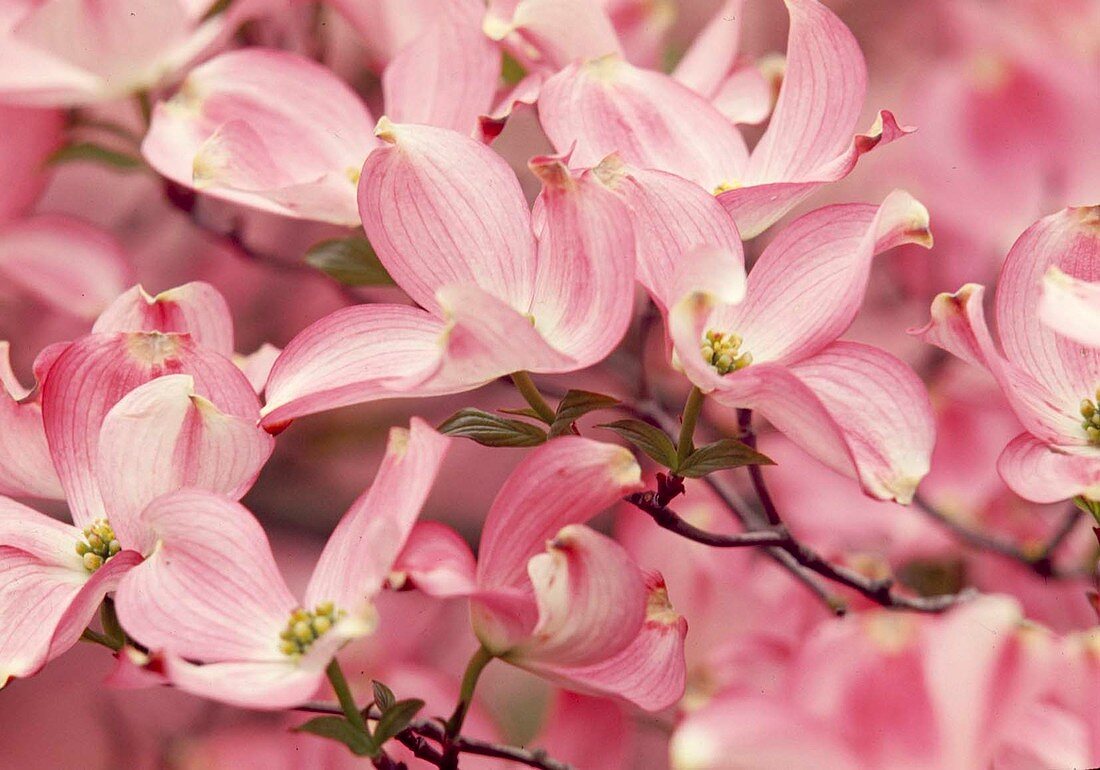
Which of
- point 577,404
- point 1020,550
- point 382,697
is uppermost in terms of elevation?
point 577,404

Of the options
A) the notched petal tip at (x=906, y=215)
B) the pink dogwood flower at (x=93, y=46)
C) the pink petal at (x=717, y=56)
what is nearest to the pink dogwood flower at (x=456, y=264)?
the notched petal tip at (x=906, y=215)

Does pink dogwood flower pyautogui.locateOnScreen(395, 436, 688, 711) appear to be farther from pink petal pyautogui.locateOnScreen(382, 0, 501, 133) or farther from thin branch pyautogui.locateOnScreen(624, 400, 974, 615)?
pink petal pyautogui.locateOnScreen(382, 0, 501, 133)

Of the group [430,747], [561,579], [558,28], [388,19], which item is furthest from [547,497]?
[388,19]

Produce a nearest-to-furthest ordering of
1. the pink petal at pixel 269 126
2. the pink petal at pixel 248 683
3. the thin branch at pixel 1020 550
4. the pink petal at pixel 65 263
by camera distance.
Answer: the pink petal at pixel 248 683
the pink petal at pixel 269 126
the thin branch at pixel 1020 550
the pink petal at pixel 65 263

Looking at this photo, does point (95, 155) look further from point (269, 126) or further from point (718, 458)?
point (718, 458)

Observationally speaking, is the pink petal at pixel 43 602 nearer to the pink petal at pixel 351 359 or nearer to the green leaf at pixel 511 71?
the pink petal at pixel 351 359
